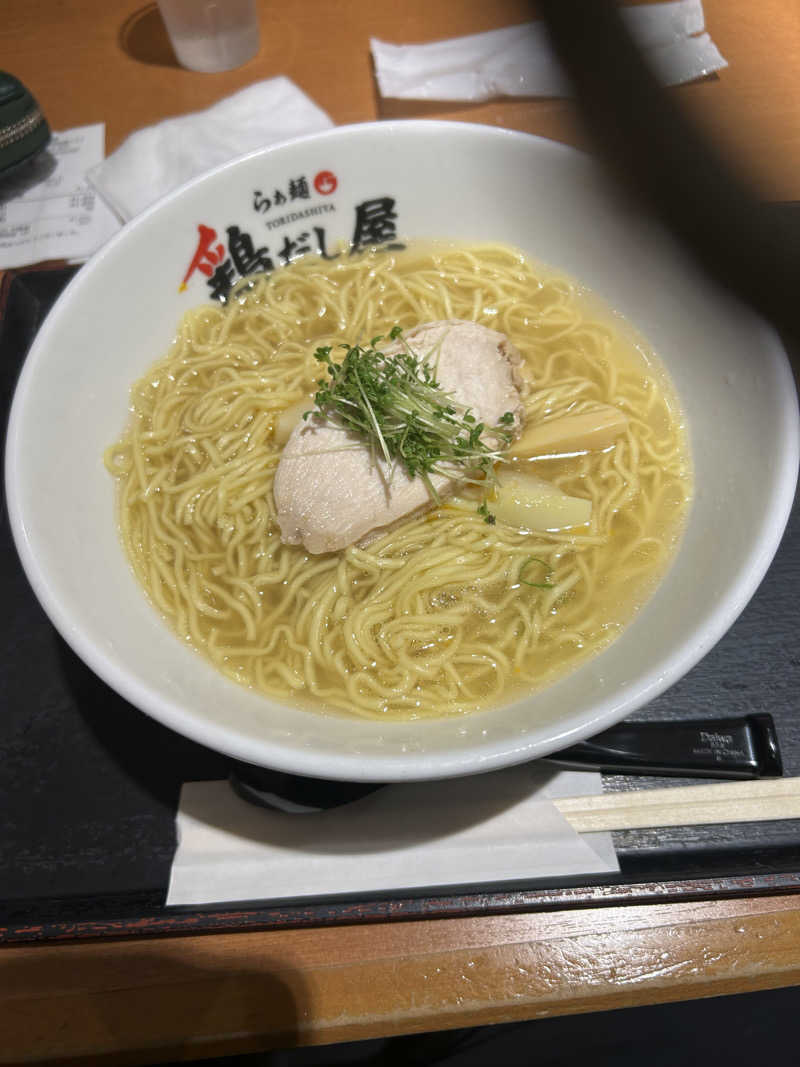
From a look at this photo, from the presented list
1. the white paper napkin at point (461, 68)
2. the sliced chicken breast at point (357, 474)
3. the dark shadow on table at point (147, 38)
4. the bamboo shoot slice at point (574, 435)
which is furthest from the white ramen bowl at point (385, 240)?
the dark shadow on table at point (147, 38)

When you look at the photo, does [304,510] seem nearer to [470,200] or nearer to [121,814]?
[121,814]

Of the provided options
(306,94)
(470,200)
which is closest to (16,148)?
(306,94)

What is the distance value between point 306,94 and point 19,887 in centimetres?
288

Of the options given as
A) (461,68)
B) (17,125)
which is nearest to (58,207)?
(17,125)

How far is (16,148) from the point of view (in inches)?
99.2

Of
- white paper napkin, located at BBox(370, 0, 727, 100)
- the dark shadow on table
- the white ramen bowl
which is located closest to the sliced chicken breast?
the white ramen bowl

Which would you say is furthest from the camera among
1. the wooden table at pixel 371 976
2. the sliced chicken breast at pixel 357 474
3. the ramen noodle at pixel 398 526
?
the sliced chicken breast at pixel 357 474

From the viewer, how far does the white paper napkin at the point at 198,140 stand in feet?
8.29

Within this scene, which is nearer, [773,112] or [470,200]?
[773,112]

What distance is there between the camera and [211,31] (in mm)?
2840

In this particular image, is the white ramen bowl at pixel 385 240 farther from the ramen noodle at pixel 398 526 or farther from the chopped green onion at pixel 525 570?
the chopped green onion at pixel 525 570

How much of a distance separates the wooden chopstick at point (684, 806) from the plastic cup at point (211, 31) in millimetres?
3119

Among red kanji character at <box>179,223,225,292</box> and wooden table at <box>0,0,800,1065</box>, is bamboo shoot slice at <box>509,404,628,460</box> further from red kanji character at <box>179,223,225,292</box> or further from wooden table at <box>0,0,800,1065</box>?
red kanji character at <box>179,223,225,292</box>

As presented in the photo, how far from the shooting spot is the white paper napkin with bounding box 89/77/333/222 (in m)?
2.53
